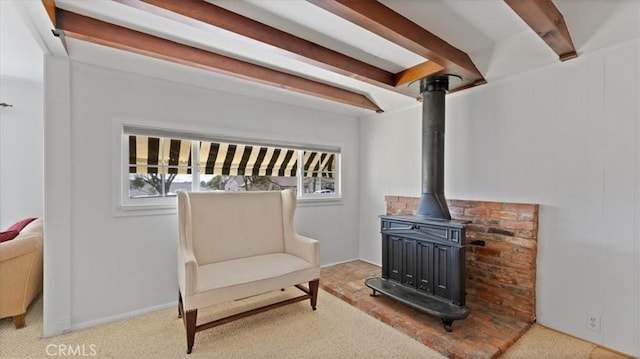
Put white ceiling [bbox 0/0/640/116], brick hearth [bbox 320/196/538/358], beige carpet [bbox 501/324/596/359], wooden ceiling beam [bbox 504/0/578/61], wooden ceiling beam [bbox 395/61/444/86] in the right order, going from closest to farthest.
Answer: wooden ceiling beam [bbox 504/0/578/61] → white ceiling [bbox 0/0/640/116] → beige carpet [bbox 501/324/596/359] → brick hearth [bbox 320/196/538/358] → wooden ceiling beam [bbox 395/61/444/86]

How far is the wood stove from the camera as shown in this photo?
2385 mm

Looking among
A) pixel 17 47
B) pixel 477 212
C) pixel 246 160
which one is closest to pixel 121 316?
pixel 246 160

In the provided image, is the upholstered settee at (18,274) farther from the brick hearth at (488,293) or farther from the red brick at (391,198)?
the red brick at (391,198)

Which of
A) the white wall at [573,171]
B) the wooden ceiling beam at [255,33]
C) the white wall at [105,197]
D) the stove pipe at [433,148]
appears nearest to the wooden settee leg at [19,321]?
the white wall at [105,197]

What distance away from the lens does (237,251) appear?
2.85m

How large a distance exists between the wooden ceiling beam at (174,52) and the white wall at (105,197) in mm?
633

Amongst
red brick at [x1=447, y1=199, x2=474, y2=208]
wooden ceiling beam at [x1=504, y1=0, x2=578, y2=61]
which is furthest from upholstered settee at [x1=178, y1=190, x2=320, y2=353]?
wooden ceiling beam at [x1=504, y1=0, x2=578, y2=61]

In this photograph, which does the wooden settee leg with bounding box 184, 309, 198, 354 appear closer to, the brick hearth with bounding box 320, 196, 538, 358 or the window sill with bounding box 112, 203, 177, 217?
the window sill with bounding box 112, 203, 177, 217

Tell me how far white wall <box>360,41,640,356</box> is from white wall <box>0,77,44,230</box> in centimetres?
481

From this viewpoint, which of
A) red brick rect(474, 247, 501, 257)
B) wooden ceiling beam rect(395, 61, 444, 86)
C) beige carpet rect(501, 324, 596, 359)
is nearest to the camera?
beige carpet rect(501, 324, 596, 359)

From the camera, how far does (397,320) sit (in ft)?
7.99

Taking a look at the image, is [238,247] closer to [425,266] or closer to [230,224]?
[230,224]

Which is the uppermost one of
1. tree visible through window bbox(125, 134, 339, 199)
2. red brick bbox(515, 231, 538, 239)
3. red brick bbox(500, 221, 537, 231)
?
tree visible through window bbox(125, 134, 339, 199)

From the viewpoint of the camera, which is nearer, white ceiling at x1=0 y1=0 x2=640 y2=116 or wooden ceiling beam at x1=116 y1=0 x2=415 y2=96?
wooden ceiling beam at x1=116 y1=0 x2=415 y2=96
